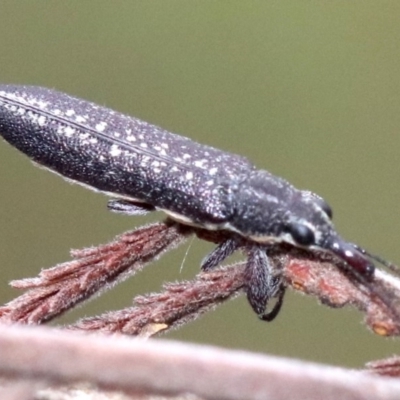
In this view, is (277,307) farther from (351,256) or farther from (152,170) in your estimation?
(152,170)

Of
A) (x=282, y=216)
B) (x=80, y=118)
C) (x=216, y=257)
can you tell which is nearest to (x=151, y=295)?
(x=216, y=257)

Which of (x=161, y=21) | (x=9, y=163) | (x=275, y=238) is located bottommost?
(x=275, y=238)

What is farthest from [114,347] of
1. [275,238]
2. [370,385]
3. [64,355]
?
[275,238]

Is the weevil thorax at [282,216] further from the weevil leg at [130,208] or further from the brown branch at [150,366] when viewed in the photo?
the brown branch at [150,366]

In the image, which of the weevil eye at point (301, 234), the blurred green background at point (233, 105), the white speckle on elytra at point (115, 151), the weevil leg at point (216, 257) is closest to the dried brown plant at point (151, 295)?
the weevil eye at point (301, 234)

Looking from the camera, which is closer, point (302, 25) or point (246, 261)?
point (246, 261)

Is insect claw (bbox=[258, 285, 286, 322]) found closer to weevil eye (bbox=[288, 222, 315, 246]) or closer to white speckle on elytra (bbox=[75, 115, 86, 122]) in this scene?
weevil eye (bbox=[288, 222, 315, 246])

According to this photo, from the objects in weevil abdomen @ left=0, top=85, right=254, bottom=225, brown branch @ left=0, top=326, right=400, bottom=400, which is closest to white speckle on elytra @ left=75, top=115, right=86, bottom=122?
weevil abdomen @ left=0, top=85, right=254, bottom=225

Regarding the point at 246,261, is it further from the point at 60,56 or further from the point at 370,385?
the point at 60,56
